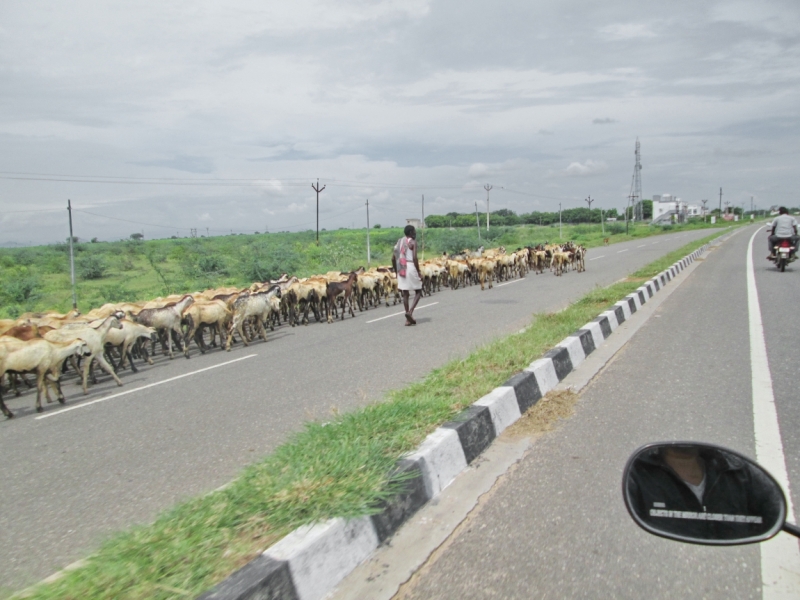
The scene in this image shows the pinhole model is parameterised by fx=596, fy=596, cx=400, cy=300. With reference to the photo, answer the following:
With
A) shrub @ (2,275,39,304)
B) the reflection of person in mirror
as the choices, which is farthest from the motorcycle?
shrub @ (2,275,39,304)

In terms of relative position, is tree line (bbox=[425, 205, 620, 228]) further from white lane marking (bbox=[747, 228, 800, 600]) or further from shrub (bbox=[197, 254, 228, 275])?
white lane marking (bbox=[747, 228, 800, 600])

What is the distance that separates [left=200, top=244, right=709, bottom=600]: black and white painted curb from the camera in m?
2.46

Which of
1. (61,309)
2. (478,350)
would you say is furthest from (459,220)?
(478,350)

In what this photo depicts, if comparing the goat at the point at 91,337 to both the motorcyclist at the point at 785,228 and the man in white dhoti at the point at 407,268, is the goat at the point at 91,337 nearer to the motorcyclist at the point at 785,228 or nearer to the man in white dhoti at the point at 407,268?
the man in white dhoti at the point at 407,268

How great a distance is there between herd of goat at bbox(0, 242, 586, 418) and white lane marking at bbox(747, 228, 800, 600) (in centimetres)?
740

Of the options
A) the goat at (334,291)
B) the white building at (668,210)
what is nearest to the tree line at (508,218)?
the white building at (668,210)

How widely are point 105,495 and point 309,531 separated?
210 centimetres

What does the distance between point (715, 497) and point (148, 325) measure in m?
10.2

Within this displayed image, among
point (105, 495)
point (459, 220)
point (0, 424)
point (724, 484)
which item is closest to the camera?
point (724, 484)

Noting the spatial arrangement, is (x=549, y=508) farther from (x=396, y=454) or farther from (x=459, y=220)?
(x=459, y=220)

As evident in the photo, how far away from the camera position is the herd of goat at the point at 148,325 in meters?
7.50

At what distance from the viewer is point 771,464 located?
378 cm

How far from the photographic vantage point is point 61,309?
17.7m

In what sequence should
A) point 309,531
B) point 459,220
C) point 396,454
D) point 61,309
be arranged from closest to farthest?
point 309,531
point 396,454
point 61,309
point 459,220
